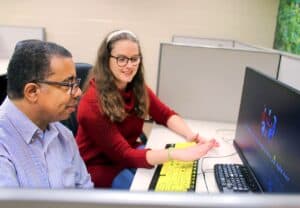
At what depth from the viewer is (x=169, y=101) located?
6.40 feet

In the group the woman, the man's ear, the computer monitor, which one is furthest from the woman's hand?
the man's ear

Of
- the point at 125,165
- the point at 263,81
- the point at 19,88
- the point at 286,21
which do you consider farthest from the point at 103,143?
the point at 286,21

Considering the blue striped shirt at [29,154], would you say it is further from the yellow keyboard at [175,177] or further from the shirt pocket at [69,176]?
the yellow keyboard at [175,177]

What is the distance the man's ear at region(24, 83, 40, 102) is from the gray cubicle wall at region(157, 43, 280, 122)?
1.12 meters

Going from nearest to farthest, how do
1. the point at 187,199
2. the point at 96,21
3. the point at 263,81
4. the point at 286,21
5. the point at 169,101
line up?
the point at 187,199, the point at 263,81, the point at 169,101, the point at 286,21, the point at 96,21

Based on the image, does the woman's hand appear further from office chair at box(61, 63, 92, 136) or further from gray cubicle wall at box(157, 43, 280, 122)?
office chair at box(61, 63, 92, 136)

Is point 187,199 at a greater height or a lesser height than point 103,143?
greater

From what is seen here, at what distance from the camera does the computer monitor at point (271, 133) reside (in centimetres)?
78

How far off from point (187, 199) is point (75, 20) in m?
3.85

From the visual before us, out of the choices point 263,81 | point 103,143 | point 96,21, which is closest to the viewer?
point 263,81

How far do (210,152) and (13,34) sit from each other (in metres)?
3.24

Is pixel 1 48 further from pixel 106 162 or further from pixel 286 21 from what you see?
pixel 286 21

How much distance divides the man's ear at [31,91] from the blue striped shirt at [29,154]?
0.15 feet

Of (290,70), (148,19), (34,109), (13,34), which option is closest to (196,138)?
(290,70)
